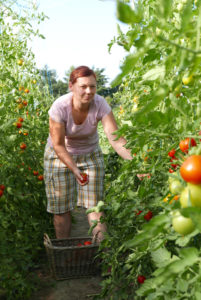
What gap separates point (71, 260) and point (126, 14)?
6.54 ft

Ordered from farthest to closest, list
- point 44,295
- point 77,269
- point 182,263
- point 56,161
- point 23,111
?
1. point 23,111
2. point 56,161
3. point 77,269
4. point 44,295
5. point 182,263

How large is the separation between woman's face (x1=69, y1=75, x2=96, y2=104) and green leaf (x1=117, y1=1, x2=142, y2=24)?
1692mm

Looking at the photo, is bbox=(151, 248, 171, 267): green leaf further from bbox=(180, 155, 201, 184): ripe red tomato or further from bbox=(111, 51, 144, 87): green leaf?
bbox=(111, 51, 144, 87): green leaf

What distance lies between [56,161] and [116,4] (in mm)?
2013

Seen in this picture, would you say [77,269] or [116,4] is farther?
[77,269]

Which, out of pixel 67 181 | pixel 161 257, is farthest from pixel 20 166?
pixel 161 257

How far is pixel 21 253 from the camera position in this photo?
1874 mm

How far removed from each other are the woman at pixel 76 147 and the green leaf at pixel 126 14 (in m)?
1.66

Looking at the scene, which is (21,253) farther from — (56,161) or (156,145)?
(156,145)

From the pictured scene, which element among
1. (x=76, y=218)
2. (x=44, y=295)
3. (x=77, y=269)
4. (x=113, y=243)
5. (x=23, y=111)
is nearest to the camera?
(x=113, y=243)

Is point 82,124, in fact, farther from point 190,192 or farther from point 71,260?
point 190,192

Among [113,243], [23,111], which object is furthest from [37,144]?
[113,243]

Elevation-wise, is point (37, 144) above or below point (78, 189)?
above

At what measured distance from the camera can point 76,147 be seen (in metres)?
2.47
